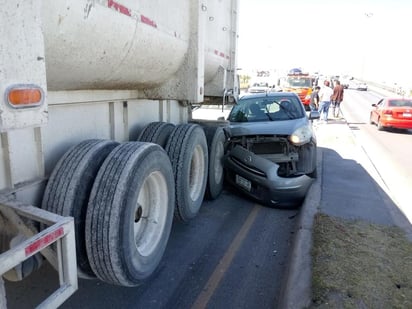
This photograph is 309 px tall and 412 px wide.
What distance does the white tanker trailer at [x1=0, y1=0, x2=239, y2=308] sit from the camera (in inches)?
69.5

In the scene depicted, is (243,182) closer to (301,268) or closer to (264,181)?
(264,181)

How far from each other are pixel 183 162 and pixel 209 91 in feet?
8.27

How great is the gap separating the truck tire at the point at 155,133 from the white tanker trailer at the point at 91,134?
0.05 feet

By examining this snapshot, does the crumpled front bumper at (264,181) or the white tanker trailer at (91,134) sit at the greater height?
the white tanker trailer at (91,134)

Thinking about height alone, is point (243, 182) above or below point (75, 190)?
below

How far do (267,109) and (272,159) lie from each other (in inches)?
59.7

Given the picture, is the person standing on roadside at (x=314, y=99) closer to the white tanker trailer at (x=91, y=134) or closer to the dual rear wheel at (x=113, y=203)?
the white tanker trailer at (x=91, y=134)

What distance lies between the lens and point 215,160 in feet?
18.3

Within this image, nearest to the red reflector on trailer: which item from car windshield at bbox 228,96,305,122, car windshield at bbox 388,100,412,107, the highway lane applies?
the highway lane

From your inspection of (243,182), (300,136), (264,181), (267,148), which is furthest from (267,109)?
(264,181)

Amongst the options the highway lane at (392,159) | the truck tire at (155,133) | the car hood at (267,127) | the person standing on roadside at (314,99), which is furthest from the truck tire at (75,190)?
the person standing on roadside at (314,99)

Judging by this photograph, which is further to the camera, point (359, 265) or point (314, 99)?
point (314, 99)

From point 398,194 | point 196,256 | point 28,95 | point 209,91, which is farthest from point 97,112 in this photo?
point 398,194

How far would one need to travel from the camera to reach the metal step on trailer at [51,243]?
70.5 inches
